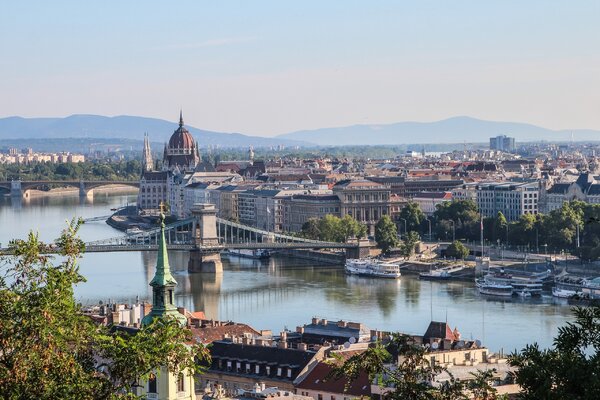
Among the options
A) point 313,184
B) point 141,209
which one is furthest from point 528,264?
point 141,209

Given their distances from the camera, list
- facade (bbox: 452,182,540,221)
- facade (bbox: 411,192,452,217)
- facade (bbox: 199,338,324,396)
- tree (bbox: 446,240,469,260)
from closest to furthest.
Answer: facade (bbox: 199,338,324,396), tree (bbox: 446,240,469,260), facade (bbox: 452,182,540,221), facade (bbox: 411,192,452,217)

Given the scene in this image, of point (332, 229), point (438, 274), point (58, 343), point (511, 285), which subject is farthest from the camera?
point (332, 229)

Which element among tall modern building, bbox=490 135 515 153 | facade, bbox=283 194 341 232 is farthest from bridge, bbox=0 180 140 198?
tall modern building, bbox=490 135 515 153

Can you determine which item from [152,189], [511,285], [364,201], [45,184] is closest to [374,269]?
[511,285]

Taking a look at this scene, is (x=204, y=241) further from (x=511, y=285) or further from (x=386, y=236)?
(x=511, y=285)

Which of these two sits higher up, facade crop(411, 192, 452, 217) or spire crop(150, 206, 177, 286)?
spire crop(150, 206, 177, 286)

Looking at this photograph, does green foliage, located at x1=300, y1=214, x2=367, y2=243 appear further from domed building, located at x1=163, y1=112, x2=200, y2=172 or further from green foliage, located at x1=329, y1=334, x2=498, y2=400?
green foliage, located at x1=329, y1=334, x2=498, y2=400

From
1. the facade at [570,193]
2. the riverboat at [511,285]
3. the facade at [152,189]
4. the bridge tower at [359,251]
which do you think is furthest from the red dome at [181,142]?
the riverboat at [511,285]
